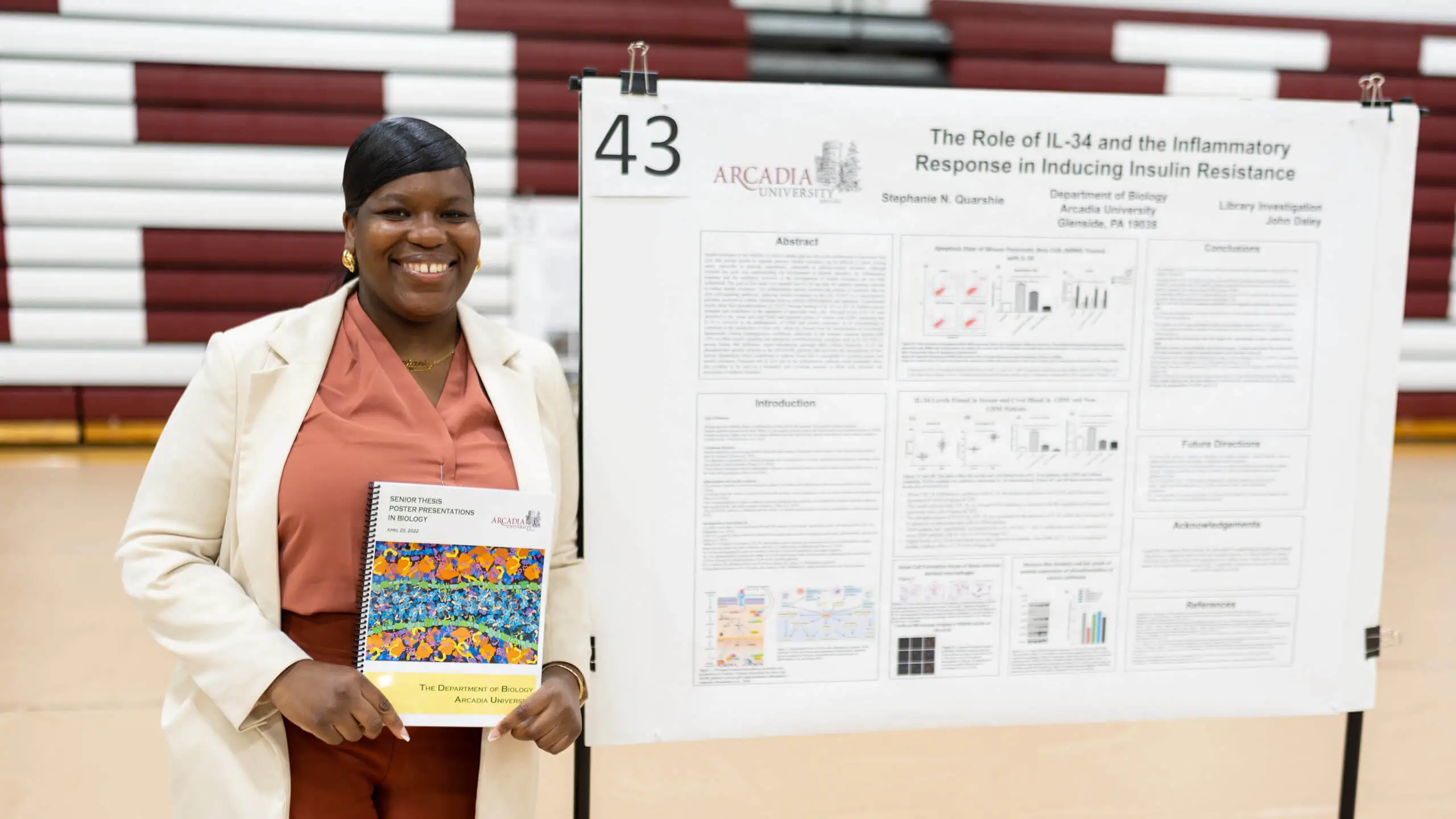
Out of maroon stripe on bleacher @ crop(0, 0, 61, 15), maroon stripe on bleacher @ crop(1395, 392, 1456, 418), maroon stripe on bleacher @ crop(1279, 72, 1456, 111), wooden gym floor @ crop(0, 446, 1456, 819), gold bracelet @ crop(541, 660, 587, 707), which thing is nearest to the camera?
gold bracelet @ crop(541, 660, 587, 707)

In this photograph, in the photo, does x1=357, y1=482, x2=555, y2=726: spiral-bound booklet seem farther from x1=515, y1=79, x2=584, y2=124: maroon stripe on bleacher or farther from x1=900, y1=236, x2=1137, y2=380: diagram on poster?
x1=515, y1=79, x2=584, y2=124: maroon stripe on bleacher

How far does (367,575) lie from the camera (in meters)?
1.38

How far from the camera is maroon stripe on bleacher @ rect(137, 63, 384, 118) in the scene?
5836mm

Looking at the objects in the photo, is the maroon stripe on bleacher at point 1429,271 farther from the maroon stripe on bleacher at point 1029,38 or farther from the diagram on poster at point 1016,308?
the diagram on poster at point 1016,308

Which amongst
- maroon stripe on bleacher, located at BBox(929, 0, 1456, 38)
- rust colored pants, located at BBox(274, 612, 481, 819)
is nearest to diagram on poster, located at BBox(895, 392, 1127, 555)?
rust colored pants, located at BBox(274, 612, 481, 819)

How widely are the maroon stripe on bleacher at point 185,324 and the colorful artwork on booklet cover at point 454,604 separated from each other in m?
5.28

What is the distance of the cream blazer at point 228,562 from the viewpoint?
4.41 feet

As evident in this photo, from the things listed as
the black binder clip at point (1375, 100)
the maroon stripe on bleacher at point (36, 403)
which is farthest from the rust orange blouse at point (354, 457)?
the maroon stripe on bleacher at point (36, 403)

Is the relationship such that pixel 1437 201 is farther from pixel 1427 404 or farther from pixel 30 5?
pixel 30 5

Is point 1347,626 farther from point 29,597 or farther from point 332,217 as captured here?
point 332,217

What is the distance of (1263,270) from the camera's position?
6.66ft

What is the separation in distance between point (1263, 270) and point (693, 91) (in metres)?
1.18

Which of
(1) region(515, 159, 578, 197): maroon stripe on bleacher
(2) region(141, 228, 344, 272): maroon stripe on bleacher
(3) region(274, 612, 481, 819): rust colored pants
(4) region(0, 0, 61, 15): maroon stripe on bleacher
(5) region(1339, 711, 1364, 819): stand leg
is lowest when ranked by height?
(5) region(1339, 711, 1364, 819): stand leg

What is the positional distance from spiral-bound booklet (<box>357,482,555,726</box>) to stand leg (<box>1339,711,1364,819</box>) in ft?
5.91
